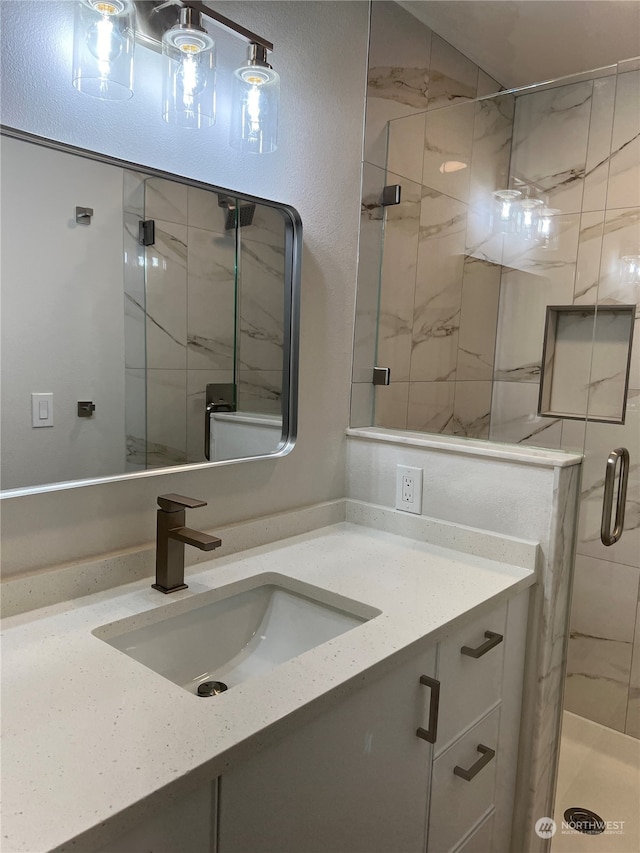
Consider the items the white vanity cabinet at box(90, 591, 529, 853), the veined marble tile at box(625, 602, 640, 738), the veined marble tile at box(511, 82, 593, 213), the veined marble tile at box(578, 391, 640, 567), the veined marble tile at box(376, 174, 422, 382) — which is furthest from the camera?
the veined marble tile at box(625, 602, 640, 738)

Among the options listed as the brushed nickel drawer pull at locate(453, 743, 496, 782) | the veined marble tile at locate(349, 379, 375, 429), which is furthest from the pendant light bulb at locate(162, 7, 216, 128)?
the brushed nickel drawer pull at locate(453, 743, 496, 782)

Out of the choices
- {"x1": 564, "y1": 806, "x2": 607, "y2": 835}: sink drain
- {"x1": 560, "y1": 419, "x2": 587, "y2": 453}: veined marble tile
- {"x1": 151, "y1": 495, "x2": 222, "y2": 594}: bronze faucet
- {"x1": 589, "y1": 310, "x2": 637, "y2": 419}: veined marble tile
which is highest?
{"x1": 589, "y1": 310, "x2": 637, "y2": 419}: veined marble tile

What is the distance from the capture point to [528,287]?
2.07 m

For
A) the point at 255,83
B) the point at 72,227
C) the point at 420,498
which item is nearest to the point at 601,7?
the point at 255,83

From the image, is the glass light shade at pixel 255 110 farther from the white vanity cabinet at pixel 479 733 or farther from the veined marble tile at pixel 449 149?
the white vanity cabinet at pixel 479 733

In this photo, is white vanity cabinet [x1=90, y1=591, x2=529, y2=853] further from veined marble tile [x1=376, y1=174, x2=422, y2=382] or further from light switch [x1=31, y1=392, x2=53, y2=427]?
veined marble tile [x1=376, y1=174, x2=422, y2=382]

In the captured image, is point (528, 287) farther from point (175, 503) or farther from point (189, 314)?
point (175, 503)

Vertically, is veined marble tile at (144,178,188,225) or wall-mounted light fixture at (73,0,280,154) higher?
wall-mounted light fixture at (73,0,280,154)

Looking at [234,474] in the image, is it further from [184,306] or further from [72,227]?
[72,227]

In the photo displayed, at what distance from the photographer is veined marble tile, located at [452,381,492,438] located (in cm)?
199

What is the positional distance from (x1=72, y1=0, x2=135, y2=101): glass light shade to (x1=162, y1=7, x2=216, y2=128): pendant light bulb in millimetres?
90

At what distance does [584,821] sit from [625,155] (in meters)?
2.11

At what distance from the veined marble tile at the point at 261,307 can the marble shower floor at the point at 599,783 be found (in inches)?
63.5

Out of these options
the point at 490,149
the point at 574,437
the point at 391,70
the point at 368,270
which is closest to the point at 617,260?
the point at 490,149
